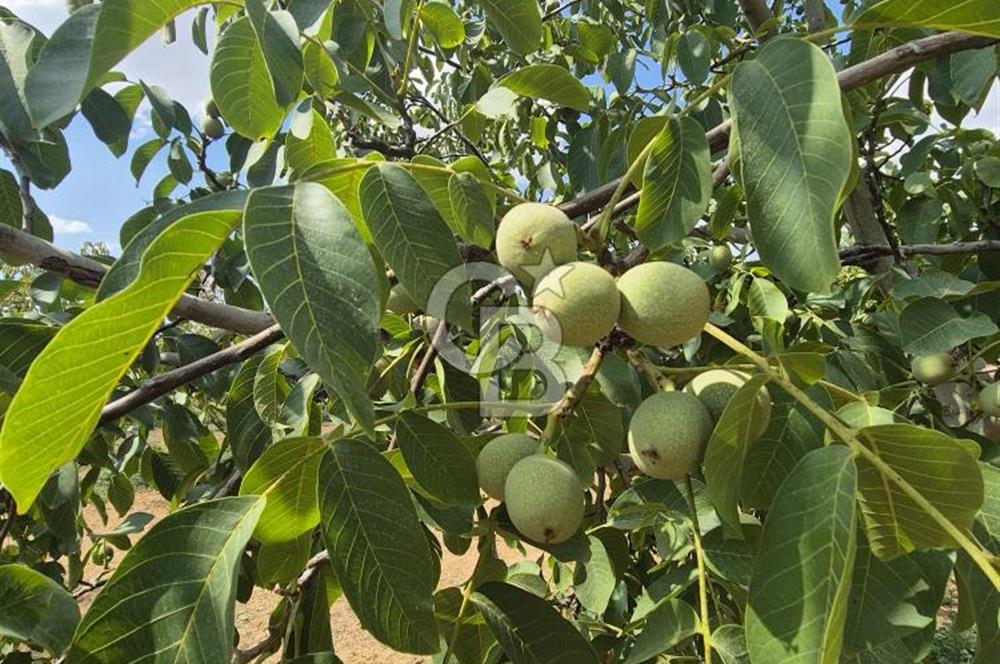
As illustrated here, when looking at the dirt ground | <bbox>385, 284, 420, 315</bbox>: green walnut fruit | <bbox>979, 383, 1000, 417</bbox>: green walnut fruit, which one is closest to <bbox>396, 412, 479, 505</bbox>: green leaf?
<bbox>385, 284, 420, 315</bbox>: green walnut fruit

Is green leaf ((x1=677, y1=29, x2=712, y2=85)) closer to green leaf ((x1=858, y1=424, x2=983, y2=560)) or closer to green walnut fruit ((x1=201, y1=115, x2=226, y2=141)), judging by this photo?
green walnut fruit ((x1=201, y1=115, x2=226, y2=141))

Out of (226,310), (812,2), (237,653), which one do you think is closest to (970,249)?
(812,2)

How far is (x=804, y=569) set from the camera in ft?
2.28

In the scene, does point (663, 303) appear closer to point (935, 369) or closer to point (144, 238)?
point (144, 238)

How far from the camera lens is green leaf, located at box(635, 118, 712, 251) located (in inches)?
39.4

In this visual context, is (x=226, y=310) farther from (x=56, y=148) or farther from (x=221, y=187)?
(x=221, y=187)

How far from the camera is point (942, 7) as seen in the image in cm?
79

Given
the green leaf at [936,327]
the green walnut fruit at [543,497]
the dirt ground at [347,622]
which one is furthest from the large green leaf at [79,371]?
the dirt ground at [347,622]

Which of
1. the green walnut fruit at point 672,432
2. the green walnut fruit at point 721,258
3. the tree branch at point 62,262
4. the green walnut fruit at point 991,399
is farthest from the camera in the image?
the green walnut fruit at point 721,258

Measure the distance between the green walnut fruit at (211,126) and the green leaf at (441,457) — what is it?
1.66m

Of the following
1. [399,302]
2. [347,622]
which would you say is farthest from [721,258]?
[347,622]

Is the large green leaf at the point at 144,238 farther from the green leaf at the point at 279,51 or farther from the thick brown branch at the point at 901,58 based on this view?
the thick brown branch at the point at 901,58

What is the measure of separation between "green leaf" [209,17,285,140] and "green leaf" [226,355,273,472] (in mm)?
520

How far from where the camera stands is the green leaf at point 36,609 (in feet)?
2.62
